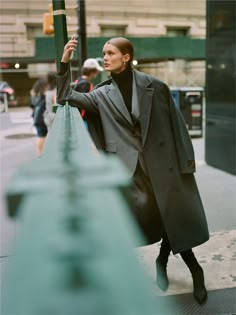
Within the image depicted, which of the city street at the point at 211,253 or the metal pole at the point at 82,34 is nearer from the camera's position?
the city street at the point at 211,253

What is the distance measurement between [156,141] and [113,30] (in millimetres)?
23185

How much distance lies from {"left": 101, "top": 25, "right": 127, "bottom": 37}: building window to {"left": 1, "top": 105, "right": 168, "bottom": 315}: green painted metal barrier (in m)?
24.6

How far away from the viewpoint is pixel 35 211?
0.54 metres

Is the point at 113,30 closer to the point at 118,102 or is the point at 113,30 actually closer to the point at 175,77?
the point at 175,77

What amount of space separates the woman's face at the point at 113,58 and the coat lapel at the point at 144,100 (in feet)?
0.46

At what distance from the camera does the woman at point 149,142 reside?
9.56 feet

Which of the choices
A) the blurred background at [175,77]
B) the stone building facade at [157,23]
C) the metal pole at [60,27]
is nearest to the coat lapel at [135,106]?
the blurred background at [175,77]

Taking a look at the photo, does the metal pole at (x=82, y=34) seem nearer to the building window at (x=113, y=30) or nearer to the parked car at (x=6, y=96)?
the parked car at (x=6, y=96)

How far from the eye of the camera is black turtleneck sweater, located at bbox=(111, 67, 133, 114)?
2.99 metres

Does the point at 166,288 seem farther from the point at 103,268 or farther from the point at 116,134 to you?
the point at 103,268

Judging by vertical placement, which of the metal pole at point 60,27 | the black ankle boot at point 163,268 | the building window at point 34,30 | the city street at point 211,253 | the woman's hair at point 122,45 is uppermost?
the building window at point 34,30

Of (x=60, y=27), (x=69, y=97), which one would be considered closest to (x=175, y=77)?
(x=60, y=27)

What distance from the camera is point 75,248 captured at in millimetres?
479

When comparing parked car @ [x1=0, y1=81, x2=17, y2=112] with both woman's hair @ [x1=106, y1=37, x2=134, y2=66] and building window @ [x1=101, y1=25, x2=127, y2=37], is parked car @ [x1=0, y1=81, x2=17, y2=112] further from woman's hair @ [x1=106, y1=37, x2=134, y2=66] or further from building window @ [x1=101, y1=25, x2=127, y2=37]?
building window @ [x1=101, y1=25, x2=127, y2=37]
